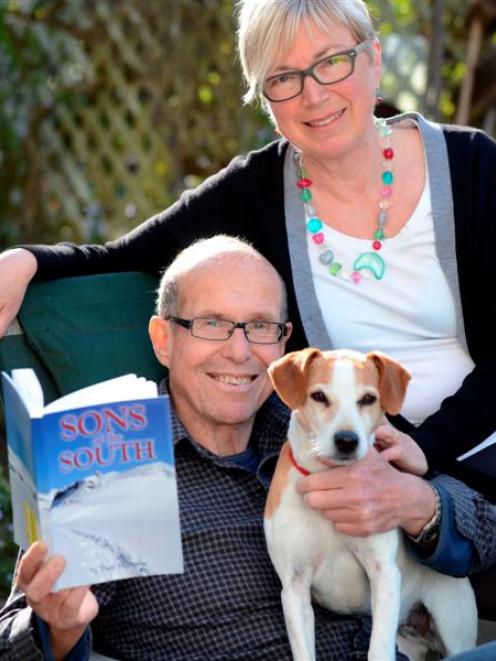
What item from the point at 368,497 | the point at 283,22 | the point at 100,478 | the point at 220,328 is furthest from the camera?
the point at 283,22

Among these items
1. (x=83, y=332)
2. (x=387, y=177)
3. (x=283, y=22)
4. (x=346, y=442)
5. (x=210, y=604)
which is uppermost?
(x=283, y=22)

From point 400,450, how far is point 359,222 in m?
0.71

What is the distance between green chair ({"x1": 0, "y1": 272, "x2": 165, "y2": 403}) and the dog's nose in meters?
0.87

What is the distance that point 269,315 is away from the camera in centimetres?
311

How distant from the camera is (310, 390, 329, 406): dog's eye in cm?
274

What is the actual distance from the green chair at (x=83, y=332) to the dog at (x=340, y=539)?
62 centimetres

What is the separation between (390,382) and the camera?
2756mm

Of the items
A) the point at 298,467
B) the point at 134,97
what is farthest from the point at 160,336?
the point at 134,97

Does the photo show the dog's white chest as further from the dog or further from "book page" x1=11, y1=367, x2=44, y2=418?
"book page" x1=11, y1=367, x2=44, y2=418

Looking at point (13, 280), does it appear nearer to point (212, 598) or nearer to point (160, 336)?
point (160, 336)

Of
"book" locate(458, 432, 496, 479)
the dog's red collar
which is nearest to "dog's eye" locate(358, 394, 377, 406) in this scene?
the dog's red collar

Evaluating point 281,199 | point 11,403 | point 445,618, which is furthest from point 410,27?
point 11,403

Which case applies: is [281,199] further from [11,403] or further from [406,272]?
[11,403]

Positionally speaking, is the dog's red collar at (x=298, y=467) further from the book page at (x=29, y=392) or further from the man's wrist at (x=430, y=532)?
the book page at (x=29, y=392)
